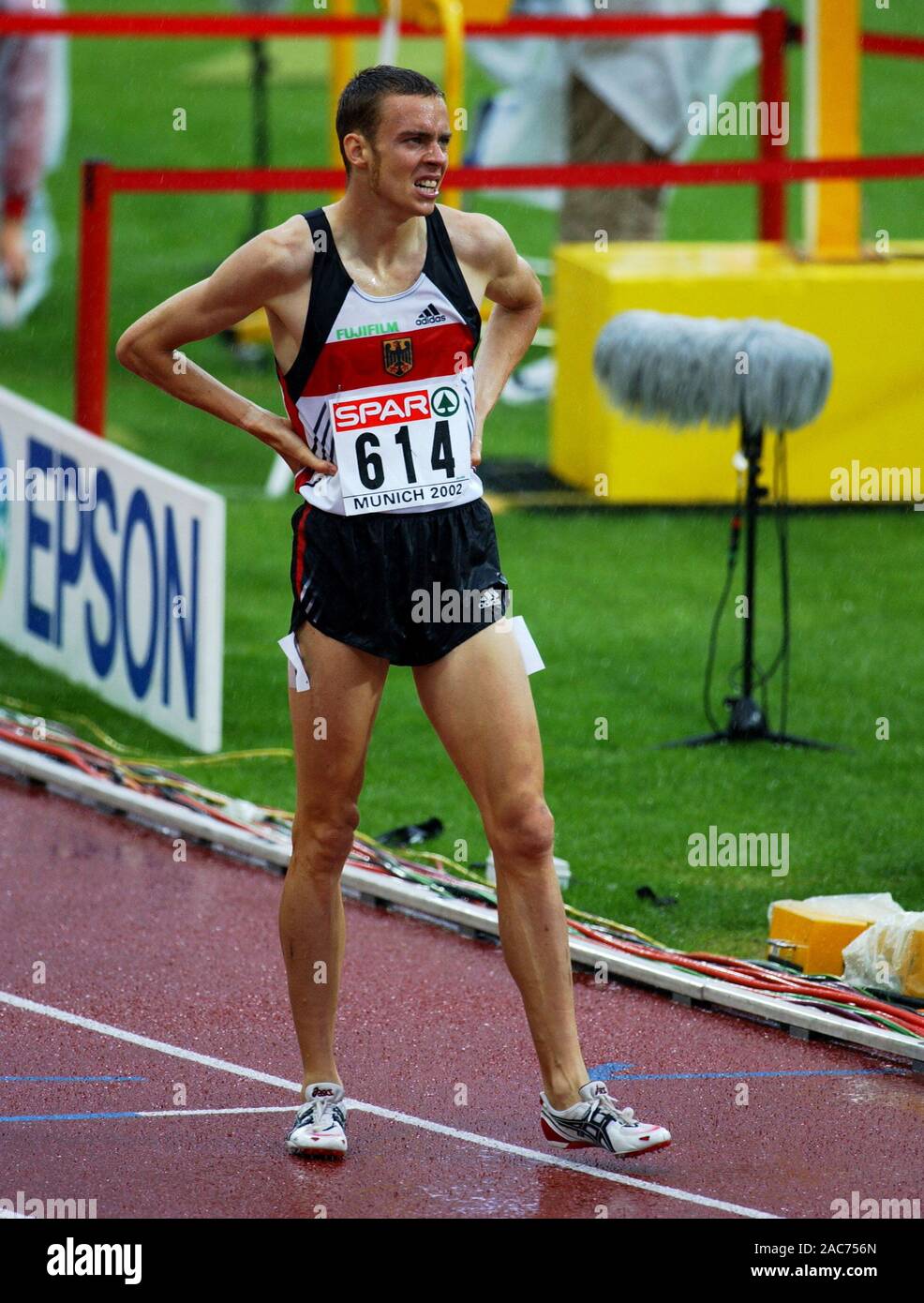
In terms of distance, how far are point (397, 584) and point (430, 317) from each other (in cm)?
56

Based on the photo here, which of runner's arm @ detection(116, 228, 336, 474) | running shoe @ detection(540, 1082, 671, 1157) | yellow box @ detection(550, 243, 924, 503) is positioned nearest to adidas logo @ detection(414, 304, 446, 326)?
runner's arm @ detection(116, 228, 336, 474)

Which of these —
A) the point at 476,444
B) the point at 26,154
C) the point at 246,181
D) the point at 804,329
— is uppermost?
the point at 26,154

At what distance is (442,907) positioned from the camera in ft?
22.5

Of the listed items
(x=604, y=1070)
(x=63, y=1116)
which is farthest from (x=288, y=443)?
(x=604, y=1070)

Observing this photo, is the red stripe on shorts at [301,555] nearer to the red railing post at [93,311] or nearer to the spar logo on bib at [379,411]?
the spar logo on bib at [379,411]

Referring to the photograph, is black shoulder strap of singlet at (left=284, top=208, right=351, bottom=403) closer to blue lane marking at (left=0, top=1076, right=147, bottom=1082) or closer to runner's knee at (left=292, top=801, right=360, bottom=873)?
runner's knee at (left=292, top=801, right=360, bottom=873)

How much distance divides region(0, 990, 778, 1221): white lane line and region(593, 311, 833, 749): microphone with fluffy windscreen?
10.3 feet

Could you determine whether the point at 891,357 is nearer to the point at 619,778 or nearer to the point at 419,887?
the point at 619,778

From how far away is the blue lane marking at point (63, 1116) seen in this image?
5332mm

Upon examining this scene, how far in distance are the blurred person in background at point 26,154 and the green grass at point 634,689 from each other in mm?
1292

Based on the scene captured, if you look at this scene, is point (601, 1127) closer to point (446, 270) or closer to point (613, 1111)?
point (613, 1111)

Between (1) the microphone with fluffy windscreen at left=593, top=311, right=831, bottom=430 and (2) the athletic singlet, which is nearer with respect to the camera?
(2) the athletic singlet

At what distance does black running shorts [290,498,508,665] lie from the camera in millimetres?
4852

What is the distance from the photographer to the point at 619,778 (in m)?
8.19
